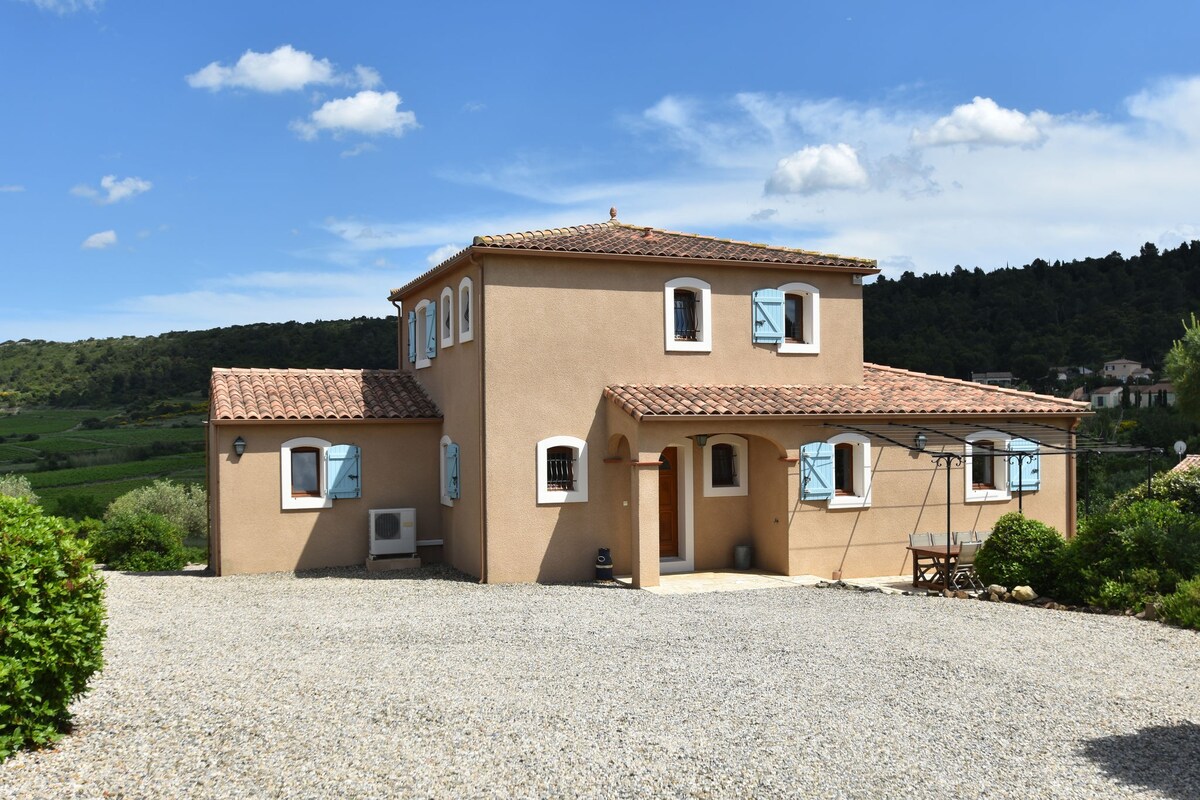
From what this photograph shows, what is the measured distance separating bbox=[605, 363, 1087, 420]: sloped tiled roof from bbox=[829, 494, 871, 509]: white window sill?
1.51m

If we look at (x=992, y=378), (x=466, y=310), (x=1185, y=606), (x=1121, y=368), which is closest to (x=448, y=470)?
(x=466, y=310)

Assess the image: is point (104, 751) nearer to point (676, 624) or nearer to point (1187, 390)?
point (676, 624)

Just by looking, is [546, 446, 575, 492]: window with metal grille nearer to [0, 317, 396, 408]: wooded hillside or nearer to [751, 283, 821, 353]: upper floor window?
[751, 283, 821, 353]: upper floor window

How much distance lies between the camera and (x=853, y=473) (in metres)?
17.7

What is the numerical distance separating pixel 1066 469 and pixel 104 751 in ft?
56.5

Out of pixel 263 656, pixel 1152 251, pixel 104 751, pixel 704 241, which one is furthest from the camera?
pixel 1152 251

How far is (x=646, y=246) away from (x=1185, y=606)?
9.51 metres

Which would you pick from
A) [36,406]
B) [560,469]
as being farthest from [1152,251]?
[36,406]

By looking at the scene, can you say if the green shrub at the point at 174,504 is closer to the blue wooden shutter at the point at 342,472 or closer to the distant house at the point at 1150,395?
the blue wooden shutter at the point at 342,472

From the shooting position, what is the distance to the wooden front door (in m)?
17.6

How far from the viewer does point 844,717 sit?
7945 mm

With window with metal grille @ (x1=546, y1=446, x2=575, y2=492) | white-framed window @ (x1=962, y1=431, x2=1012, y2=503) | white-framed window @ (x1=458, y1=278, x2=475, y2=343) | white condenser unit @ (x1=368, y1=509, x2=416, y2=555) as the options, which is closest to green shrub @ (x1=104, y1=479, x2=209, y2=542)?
white condenser unit @ (x1=368, y1=509, x2=416, y2=555)

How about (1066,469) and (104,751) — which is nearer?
(104,751)

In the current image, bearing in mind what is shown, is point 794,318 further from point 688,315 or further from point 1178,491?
point 1178,491
